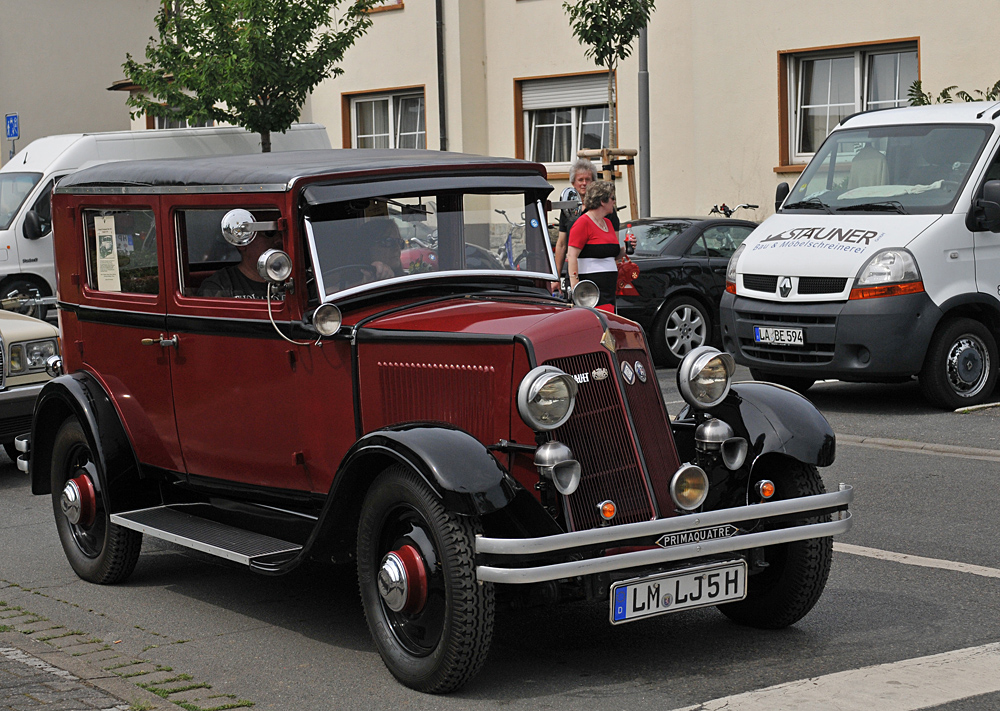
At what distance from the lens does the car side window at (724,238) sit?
1450 cm

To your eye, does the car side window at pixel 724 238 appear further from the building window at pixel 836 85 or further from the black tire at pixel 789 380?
the building window at pixel 836 85

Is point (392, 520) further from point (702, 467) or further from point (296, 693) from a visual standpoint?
point (702, 467)

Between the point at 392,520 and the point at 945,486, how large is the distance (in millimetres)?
4338

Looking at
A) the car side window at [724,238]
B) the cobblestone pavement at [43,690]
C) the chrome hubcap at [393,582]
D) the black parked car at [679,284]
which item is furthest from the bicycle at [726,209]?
the cobblestone pavement at [43,690]

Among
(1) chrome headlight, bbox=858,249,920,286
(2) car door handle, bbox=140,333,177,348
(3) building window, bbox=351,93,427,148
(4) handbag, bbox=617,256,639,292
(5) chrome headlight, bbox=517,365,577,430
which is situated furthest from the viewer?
(3) building window, bbox=351,93,427,148

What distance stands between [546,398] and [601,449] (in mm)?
390

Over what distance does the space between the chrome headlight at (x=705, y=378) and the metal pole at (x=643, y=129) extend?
14.4m

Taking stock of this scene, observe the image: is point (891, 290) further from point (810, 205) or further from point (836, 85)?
point (836, 85)

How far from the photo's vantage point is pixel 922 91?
17688 millimetres

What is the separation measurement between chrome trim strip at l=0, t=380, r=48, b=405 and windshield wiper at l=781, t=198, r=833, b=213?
6277 mm

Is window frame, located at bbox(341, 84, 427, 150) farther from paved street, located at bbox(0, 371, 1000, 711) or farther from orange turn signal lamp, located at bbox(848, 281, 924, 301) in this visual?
paved street, located at bbox(0, 371, 1000, 711)

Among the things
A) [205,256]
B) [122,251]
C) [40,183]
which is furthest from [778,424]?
[40,183]

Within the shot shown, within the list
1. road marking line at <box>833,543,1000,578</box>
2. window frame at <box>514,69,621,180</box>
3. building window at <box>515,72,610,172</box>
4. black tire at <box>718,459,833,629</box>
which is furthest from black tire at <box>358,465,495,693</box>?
window frame at <box>514,69,621,180</box>

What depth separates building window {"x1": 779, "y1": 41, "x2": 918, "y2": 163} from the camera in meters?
18.7
